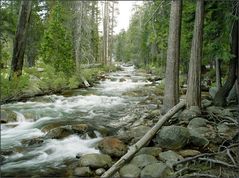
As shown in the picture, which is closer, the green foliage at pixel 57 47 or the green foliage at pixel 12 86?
the green foliage at pixel 12 86

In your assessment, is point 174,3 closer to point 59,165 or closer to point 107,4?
point 59,165

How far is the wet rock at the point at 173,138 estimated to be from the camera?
27.9 ft

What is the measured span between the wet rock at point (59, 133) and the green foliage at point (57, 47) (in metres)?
12.2

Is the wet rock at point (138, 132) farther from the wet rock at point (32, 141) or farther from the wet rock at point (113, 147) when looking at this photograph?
the wet rock at point (32, 141)

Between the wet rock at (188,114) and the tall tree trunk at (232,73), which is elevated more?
the tall tree trunk at (232,73)

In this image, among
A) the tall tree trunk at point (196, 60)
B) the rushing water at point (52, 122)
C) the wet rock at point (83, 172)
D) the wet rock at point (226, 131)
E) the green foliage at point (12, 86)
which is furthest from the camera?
the green foliage at point (12, 86)

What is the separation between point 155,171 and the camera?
6770mm

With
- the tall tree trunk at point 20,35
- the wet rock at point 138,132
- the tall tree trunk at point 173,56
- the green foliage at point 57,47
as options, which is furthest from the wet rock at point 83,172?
the green foliage at point 57,47

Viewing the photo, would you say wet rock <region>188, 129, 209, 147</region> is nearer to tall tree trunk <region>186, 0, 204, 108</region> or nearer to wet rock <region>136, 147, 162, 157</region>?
wet rock <region>136, 147, 162, 157</region>

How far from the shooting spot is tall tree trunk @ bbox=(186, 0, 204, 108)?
11.4m

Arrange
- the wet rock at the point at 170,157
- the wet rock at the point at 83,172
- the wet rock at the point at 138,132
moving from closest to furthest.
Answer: the wet rock at the point at 83,172
the wet rock at the point at 170,157
the wet rock at the point at 138,132

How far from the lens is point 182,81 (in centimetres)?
2356

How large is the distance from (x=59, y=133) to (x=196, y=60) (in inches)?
211

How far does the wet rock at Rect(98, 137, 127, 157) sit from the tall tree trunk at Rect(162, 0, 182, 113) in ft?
11.5
